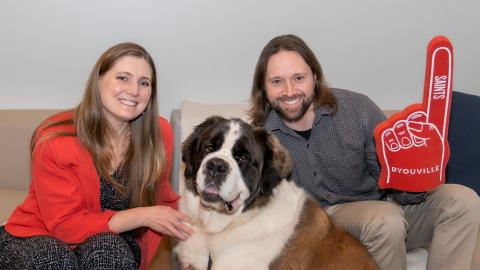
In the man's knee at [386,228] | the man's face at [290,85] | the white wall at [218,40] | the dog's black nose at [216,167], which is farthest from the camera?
the white wall at [218,40]

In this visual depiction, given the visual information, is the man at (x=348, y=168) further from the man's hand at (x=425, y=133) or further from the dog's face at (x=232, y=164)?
the dog's face at (x=232, y=164)

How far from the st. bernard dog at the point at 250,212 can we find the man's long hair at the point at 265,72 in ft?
1.79

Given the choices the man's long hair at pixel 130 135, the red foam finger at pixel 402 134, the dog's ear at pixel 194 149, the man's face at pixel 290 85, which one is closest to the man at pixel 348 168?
the man's face at pixel 290 85

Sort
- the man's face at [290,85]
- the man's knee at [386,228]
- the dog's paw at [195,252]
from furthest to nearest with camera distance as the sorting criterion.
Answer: the man's face at [290,85]
the man's knee at [386,228]
the dog's paw at [195,252]

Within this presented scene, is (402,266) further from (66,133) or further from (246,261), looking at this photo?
(66,133)

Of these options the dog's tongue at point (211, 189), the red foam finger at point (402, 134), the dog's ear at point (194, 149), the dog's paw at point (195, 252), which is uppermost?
the red foam finger at point (402, 134)

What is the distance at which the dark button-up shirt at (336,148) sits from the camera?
2840mm

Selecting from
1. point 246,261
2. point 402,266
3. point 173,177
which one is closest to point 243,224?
point 246,261

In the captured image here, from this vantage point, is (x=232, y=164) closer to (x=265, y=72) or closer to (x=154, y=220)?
(x=154, y=220)

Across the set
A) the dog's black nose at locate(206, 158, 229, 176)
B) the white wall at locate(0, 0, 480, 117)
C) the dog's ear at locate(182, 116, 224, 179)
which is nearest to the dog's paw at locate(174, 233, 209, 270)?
the dog's ear at locate(182, 116, 224, 179)

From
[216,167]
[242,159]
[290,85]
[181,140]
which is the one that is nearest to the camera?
[216,167]

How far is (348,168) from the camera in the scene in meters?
2.86

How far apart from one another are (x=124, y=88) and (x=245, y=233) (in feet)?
2.98

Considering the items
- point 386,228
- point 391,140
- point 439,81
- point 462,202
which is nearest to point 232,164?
point 391,140
